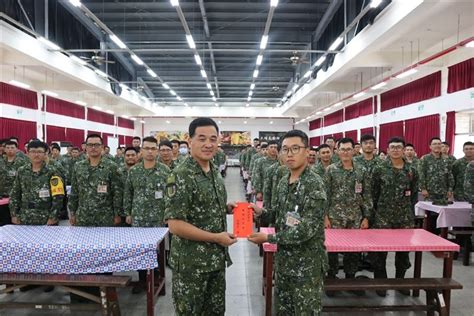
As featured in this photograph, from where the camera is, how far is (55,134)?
537 inches

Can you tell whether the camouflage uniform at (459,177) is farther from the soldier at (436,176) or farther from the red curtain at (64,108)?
the red curtain at (64,108)

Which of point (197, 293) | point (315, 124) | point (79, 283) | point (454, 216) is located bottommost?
point (79, 283)

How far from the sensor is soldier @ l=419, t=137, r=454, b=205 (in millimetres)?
5992

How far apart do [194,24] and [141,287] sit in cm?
854

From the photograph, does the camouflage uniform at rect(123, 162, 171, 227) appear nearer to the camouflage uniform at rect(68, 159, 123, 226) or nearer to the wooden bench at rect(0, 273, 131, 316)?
the camouflage uniform at rect(68, 159, 123, 226)

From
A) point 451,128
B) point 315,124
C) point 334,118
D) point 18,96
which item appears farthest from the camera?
point 315,124

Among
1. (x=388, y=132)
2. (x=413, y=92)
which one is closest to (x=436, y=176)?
(x=413, y=92)

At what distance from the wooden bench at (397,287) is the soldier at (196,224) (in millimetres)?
1473

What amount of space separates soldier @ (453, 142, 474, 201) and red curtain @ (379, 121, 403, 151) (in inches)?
177

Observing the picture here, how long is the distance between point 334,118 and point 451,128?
10.6m

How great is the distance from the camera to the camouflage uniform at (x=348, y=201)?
3.72 meters

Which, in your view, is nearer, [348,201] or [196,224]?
[196,224]

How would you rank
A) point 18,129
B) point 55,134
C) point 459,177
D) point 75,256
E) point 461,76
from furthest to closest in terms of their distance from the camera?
point 55,134 → point 18,129 → point 461,76 → point 459,177 → point 75,256

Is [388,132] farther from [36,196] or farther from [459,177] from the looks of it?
[36,196]
